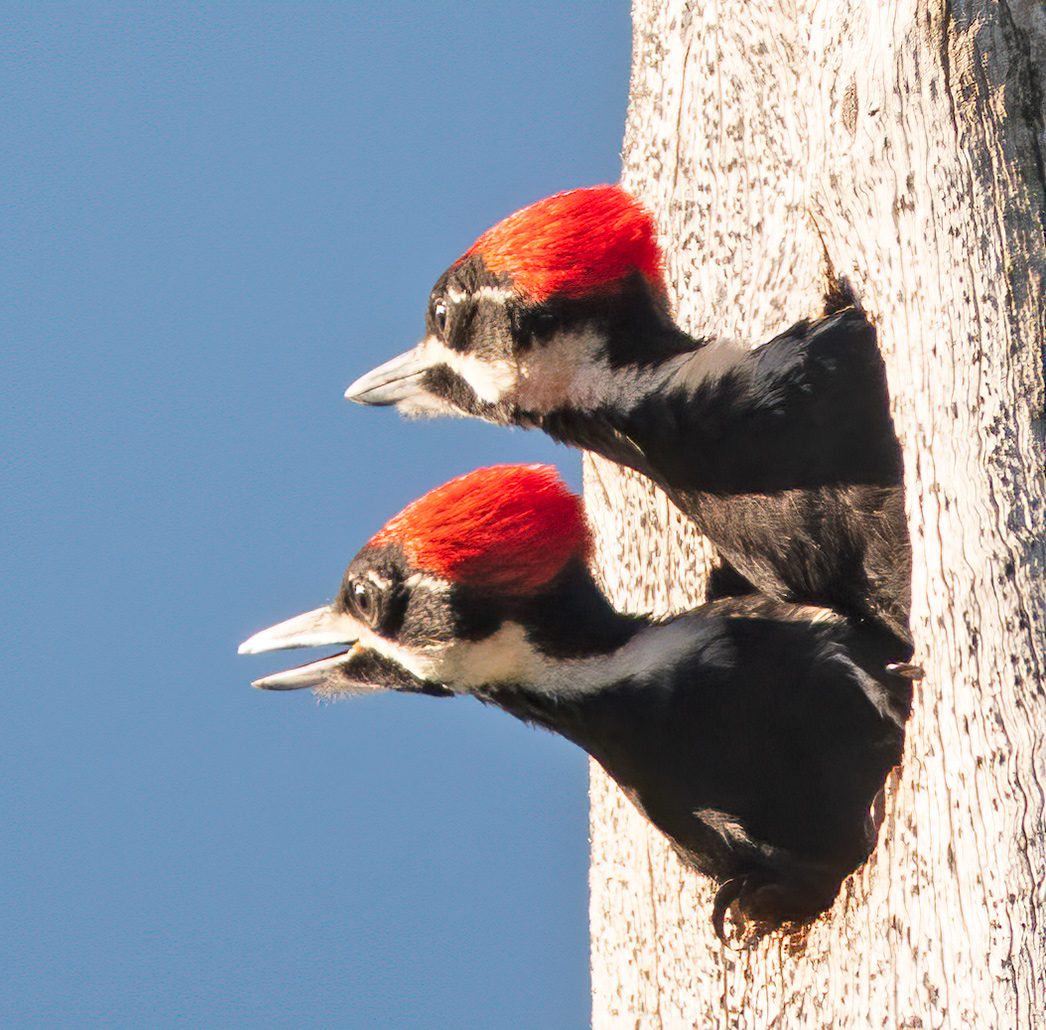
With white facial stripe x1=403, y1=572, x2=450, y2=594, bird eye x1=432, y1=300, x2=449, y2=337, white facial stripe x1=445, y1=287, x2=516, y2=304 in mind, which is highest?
white facial stripe x1=445, y1=287, x2=516, y2=304

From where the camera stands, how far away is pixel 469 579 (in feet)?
2.90

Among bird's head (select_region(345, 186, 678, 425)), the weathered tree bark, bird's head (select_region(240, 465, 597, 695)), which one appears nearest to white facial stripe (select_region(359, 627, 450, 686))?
bird's head (select_region(240, 465, 597, 695))

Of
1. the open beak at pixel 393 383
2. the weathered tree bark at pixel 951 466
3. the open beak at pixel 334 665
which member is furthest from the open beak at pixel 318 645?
the weathered tree bark at pixel 951 466

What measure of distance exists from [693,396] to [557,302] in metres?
0.12

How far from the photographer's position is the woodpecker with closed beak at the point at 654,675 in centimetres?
89

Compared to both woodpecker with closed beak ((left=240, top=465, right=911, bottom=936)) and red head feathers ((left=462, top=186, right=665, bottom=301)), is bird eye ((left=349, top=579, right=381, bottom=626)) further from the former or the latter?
red head feathers ((left=462, top=186, right=665, bottom=301))

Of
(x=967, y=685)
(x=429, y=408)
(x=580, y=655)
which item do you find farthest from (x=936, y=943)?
(x=429, y=408)

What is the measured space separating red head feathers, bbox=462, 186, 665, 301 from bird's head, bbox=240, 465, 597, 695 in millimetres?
137

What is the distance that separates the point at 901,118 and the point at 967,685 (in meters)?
0.35

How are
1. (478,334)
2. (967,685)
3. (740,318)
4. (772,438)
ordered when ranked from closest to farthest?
1. (967,685)
2. (772,438)
3. (478,334)
4. (740,318)

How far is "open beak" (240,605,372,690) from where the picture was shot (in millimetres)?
955

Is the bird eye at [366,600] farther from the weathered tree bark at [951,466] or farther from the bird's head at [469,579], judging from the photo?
the weathered tree bark at [951,466]

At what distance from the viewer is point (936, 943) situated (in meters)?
0.77

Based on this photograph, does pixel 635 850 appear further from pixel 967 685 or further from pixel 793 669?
pixel 967 685
